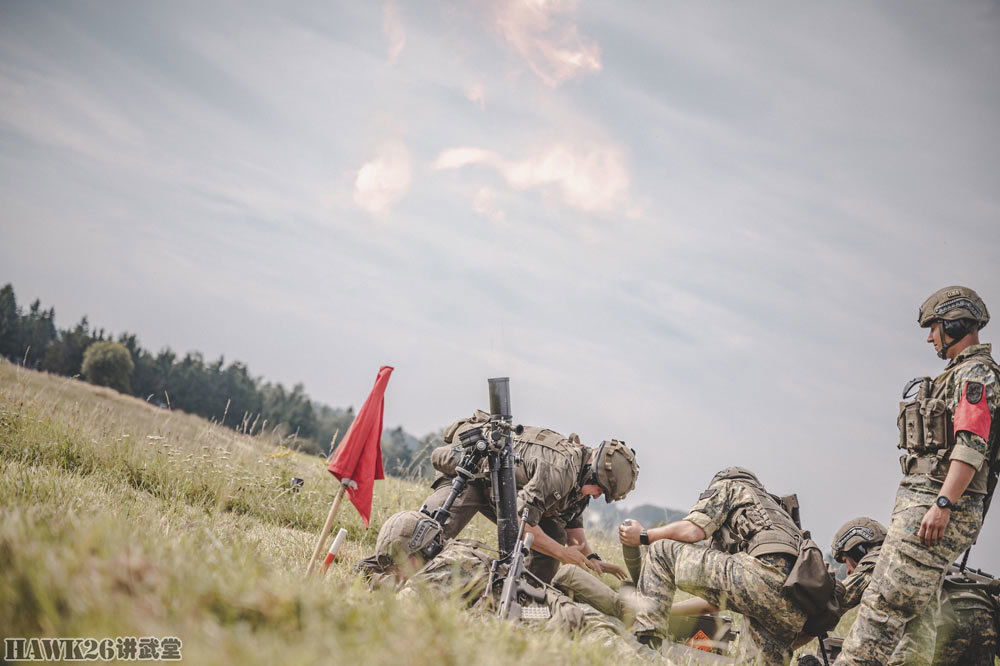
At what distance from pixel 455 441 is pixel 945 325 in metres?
5.03

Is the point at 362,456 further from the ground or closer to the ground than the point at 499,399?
closer to the ground

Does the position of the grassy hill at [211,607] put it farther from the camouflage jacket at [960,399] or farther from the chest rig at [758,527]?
the camouflage jacket at [960,399]

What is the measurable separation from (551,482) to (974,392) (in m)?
3.87

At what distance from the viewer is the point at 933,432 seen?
5262 millimetres

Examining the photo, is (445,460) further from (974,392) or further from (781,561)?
(974,392)

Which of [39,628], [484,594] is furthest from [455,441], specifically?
[39,628]

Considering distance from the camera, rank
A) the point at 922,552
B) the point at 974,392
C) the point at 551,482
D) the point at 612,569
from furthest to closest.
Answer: the point at 612,569 < the point at 551,482 < the point at 974,392 < the point at 922,552

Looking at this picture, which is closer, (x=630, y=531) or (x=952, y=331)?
(x=952, y=331)

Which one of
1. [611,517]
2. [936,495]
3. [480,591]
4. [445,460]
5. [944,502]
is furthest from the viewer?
[611,517]

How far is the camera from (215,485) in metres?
7.59

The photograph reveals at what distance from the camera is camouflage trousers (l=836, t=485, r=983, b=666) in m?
4.94

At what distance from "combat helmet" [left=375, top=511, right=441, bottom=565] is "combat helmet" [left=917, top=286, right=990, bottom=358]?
5048 millimetres

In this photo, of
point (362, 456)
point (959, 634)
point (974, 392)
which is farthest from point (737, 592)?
point (362, 456)

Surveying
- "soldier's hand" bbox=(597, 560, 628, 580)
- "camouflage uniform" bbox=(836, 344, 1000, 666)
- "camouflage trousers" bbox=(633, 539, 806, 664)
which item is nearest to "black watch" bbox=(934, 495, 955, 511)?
"camouflage uniform" bbox=(836, 344, 1000, 666)
